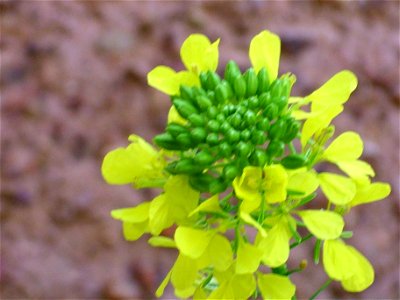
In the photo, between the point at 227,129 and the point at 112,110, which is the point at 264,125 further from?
the point at 112,110

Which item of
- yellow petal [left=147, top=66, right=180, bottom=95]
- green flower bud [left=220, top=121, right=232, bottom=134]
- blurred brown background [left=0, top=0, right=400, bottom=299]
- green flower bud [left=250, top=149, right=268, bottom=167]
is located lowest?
blurred brown background [left=0, top=0, right=400, bottom=299]

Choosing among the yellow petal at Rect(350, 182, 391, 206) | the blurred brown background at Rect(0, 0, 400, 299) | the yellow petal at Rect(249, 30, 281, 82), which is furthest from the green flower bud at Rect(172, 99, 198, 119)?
the blurred brown background at Rect(0, 0, 400, 299)

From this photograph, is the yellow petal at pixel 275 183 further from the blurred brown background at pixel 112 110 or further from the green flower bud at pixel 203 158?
the blurred brown background at pixel 112 110

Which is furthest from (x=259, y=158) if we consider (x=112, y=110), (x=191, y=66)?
(x=112, y=110)

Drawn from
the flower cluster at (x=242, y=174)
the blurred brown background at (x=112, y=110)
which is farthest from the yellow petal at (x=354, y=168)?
the blurred brown background at (x=112, y=110)

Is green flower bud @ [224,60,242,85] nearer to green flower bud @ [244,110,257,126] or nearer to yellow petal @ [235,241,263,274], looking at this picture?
green flower bud @ [244,110,257,126]

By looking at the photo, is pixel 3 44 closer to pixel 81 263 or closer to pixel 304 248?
pixel 81 263
